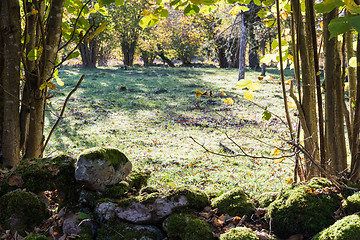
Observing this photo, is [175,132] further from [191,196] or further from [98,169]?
[191,196]

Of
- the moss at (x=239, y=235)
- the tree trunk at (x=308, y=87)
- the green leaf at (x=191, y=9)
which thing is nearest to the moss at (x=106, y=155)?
the moss at (x=239, y=235)

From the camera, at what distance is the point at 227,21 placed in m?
21.7

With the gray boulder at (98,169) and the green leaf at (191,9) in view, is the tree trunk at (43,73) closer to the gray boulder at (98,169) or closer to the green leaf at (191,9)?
the gray boulder at (98,169)

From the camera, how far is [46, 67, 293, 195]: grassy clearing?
18.2 ft

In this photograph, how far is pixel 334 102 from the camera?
6.53ft

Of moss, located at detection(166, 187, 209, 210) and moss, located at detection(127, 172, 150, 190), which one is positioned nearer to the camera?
moss, located at detection(166, 187, 209, 210)

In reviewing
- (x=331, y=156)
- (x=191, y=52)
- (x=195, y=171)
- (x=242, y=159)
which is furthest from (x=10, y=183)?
(x=191, y=52)

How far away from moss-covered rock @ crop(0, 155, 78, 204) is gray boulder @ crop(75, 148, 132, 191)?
136 mm

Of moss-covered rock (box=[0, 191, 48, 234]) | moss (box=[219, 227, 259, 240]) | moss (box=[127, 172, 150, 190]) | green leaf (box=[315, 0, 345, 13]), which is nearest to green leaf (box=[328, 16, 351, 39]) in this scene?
green leaf (box=[315, 0, 345, 13])

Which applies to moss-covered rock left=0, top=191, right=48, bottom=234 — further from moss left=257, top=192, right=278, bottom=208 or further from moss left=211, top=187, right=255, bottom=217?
moss left=257, top=192, right=278, bottom=208

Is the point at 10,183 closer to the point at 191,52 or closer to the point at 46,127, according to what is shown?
the point at 46,127

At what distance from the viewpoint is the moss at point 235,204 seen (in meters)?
2.14

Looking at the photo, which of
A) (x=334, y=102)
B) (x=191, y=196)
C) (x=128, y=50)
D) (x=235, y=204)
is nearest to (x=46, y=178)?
(x=191, y=196)

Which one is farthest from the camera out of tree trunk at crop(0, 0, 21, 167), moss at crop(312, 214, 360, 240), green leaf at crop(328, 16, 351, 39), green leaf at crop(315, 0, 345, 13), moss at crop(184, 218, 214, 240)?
tree trunk at crop(0, 0, 21, 167)
